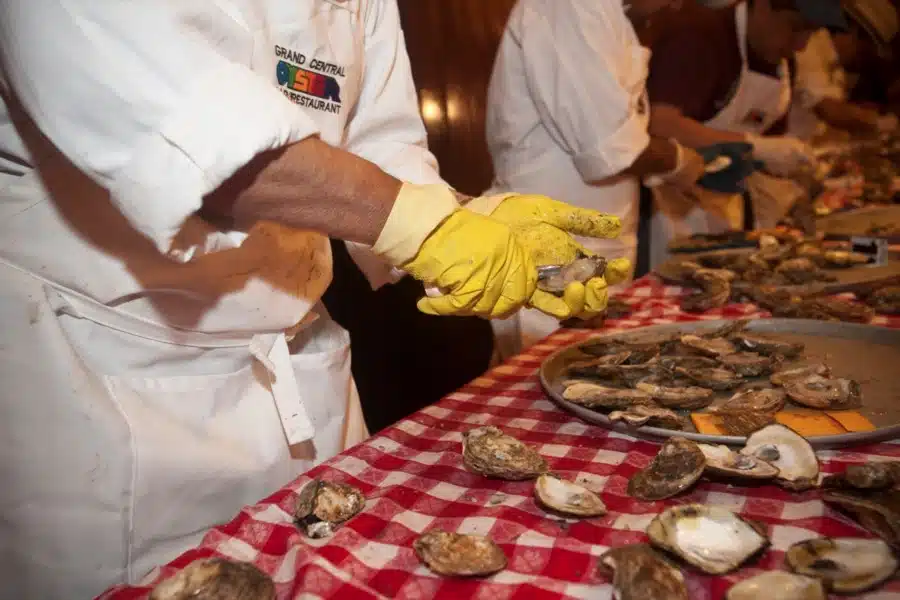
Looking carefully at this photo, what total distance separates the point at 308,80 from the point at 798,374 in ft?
2.99

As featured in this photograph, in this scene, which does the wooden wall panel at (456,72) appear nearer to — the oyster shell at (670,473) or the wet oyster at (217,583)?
the oyster shell at (670,473)

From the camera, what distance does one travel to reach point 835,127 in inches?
184

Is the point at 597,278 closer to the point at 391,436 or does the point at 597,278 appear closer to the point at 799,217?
the point at 391,436

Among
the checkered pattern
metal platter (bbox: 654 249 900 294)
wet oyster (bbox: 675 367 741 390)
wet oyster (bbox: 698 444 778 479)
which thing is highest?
metal platter (bbox: 654 249 900 294)

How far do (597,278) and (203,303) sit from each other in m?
0.62

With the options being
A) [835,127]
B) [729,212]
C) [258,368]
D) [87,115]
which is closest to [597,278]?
[258,368]

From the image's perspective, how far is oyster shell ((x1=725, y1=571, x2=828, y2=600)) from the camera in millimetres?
586

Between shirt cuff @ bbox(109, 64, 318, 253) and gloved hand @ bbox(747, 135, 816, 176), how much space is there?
2.90 m

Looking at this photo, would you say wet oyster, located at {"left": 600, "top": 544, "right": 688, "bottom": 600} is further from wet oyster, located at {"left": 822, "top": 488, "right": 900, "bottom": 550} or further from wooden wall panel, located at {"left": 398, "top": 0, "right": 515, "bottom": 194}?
wooden wall panel, located at {"left": 398, "top": 0, "right": 515, "bottom": 194}

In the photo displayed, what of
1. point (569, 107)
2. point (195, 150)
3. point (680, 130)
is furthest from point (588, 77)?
point (195, 150)

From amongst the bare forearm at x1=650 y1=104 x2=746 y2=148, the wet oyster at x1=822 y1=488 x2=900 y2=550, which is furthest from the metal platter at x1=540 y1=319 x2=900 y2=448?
the bare forearm at x1=650 y1=104 x2=746 y2=148

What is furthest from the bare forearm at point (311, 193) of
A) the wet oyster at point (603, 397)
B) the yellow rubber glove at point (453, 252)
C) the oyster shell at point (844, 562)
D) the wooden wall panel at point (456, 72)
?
the wooden wall panel at point (456, 72)

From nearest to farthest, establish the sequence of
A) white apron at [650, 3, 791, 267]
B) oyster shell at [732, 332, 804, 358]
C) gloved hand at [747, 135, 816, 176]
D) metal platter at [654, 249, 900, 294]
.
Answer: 1. oyster shell at [732, 332, 804, 358]
2. metal platter at [654, 249, 900, 294]
3. gloved hand at [747, 135, 816, 176]
4. white apron at [650, 3, 791, 267]

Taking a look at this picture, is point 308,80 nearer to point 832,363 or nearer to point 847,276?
point 832,363
